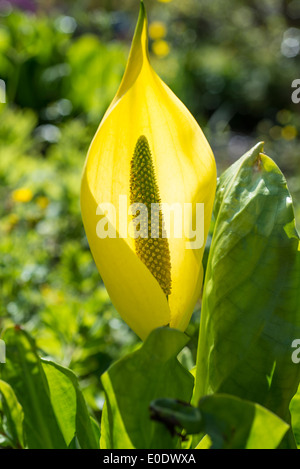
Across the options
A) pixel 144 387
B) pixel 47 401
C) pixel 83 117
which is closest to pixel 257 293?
pixel 144 387

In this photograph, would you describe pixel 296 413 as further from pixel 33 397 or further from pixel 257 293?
pixel 33 397

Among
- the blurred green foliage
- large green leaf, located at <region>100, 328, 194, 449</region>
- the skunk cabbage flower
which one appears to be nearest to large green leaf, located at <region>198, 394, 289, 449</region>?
large green leaf, located at <region>100, 328, 194, 449</region>

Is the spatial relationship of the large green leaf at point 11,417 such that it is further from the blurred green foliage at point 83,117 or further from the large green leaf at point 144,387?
the blurred green foliage at point 83,117

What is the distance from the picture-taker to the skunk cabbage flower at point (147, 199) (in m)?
0.61

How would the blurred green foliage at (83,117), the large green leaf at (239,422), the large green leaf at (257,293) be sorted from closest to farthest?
the large green leaf at (239,422)
the large green leaf at (257,293)
the blurred green foliage at (83,117)

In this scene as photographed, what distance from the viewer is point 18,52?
11.1 ft

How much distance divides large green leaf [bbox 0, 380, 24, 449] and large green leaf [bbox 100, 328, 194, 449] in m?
0.10

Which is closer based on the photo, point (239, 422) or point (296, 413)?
point (239, 422)

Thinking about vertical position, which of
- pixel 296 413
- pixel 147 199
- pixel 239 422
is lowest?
pixel 296 413

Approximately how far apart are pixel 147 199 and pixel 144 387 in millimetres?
207

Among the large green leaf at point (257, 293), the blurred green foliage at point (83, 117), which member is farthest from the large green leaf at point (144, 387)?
the blurred green foliage at point (83, 117)

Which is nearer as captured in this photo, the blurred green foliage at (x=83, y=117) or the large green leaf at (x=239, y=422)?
the large green leaf at (x=239, y=422)

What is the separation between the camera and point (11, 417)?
0.59 meters

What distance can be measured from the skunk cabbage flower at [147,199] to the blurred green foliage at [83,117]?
27 cm
